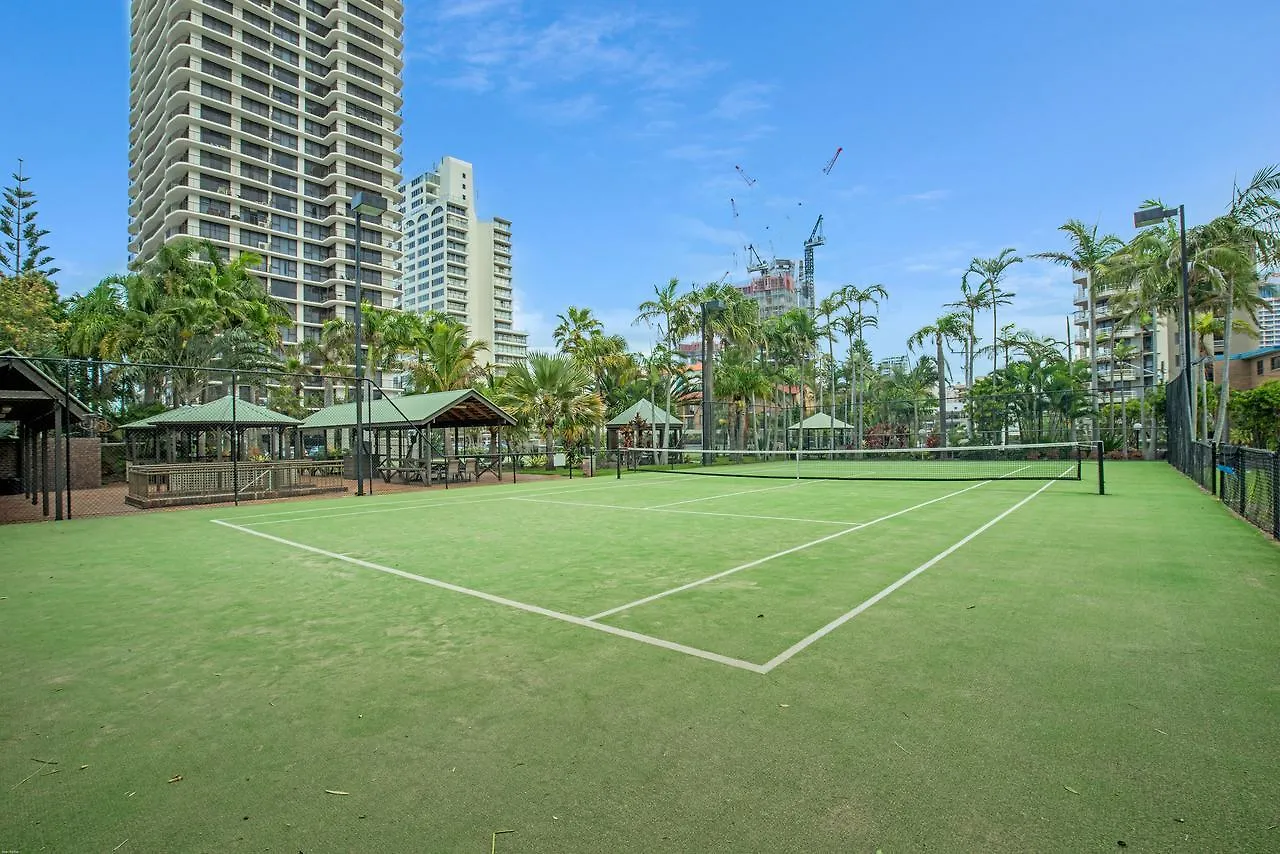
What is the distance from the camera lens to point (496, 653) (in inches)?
190

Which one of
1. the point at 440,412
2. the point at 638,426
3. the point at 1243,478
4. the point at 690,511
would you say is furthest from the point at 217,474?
the point at 1243,478

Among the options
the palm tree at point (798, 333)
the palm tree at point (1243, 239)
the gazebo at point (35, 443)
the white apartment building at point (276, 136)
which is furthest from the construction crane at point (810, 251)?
the gazebo at point (35, 443)

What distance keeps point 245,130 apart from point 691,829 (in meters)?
95.9

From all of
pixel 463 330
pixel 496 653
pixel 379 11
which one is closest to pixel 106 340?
pixel 463 330

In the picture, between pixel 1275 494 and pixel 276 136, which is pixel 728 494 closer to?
pixel 1275 494

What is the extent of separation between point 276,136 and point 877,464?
3280 inches

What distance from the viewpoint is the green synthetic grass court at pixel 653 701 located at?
269cm

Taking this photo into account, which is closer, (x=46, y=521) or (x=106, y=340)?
(x=46, y=521)

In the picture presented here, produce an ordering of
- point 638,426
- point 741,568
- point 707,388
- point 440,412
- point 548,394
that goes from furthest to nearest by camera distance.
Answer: point 707,388 → point 638,426 → point 548,394 → point 440,412 → point 741,568

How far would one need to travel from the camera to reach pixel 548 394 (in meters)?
30.6

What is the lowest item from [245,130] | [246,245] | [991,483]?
[991,483]

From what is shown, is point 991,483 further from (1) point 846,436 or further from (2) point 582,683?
(1) point 846,436

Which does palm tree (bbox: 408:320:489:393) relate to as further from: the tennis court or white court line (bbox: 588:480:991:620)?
white court line (bbox: 588:480:991:620)

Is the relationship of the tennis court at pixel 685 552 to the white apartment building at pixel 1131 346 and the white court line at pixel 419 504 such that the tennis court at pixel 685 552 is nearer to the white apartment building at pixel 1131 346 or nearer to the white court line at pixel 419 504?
the white court line at pixel 419 504
